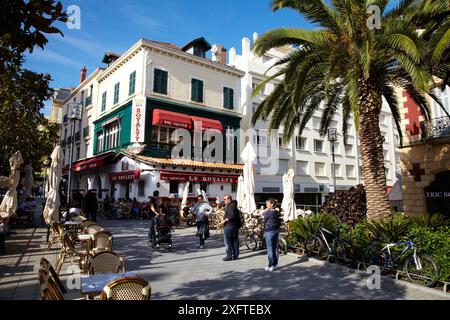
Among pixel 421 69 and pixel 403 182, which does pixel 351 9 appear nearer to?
pixel 421 69

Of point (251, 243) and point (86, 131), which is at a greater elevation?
point (86, 131)

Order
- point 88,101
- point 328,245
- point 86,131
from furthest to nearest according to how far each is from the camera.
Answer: point 88,101 < point 86,131 < point 328,245

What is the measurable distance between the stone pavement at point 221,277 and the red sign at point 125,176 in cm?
1063

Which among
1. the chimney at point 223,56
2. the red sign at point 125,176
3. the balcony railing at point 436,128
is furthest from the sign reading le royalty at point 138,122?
the balcony railing at point 436,128

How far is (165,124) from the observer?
22.2 meters

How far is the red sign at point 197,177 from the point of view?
69.0 ft

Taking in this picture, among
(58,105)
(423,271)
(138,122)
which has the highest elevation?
(58,105)

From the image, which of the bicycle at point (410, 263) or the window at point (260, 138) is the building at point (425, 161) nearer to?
the bicycle at point (410, 263)

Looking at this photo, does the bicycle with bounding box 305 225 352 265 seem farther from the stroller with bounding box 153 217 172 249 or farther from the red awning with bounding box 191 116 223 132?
the red awning with bounding box 191 116 223 132

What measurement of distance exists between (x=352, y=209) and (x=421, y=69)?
6.56 metres

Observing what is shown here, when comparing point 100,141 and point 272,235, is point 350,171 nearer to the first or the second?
point 100,141

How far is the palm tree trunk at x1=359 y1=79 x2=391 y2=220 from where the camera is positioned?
8.54 meters

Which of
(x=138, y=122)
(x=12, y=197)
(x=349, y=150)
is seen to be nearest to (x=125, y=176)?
(x=138, y=122)

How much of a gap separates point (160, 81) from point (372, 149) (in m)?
18.2
